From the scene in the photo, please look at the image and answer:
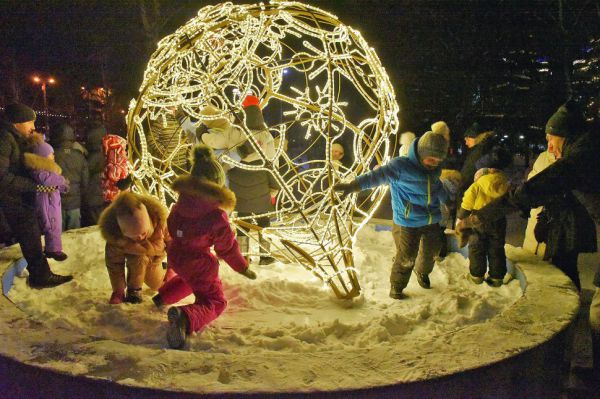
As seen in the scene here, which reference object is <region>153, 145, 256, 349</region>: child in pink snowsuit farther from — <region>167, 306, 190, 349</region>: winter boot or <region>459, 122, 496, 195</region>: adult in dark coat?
<region>459, 122, 496, 195</region>: adult in dark coat

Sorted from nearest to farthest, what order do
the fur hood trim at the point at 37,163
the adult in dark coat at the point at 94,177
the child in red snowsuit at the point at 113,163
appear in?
the fur hood trim at the point at 37,163 → the child in red snowsuit at the point at 113,163 → the adult in dark coat at the point at 94,177

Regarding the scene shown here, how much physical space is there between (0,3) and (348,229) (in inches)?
667

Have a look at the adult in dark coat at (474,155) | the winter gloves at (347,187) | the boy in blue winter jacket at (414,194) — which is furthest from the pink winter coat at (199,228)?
the adult in dark coat at (474,155)

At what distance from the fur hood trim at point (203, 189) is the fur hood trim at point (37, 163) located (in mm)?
1932

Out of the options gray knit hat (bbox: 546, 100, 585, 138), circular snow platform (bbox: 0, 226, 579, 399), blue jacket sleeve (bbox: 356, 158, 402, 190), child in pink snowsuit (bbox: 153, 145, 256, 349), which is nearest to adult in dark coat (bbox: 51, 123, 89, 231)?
circular snow platform (bbox: 0, 226, 579, 399)

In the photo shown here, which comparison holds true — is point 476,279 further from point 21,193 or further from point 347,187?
point 21,193

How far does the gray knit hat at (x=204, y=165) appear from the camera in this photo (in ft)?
13.2

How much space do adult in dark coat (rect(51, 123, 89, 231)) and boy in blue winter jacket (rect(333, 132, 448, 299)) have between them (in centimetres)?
464

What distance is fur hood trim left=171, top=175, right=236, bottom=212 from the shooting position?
3.89 meters

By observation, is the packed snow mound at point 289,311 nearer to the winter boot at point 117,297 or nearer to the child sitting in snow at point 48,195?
the winter boot at point 117,297

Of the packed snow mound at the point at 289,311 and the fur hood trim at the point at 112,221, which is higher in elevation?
the fur hood trim at the point at 112,221

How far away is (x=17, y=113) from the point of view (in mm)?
4855

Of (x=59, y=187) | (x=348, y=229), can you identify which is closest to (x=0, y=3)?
(x=59, y=187)

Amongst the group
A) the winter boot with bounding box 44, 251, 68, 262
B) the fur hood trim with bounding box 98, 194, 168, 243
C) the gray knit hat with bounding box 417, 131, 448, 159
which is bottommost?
the winter boot with bounding box 44, 251, 68, 262
